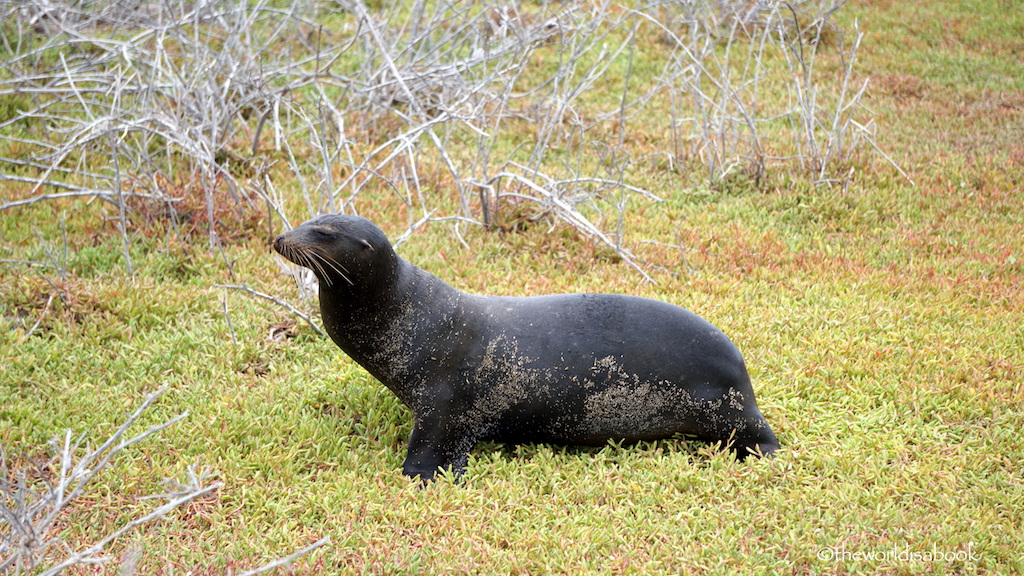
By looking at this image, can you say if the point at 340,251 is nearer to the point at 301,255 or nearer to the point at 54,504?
the point at 301,255

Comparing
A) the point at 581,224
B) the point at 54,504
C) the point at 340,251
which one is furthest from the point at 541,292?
the point at 54,504

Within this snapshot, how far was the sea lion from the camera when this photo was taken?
3.42 metres

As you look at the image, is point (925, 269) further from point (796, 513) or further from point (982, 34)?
point (982, 34)

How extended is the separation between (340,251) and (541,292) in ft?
6.69

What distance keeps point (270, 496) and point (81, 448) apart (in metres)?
0.91

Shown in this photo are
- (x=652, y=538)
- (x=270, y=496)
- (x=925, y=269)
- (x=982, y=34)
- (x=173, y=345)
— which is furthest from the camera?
(x=982, y=34)

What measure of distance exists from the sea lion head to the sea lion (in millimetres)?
58

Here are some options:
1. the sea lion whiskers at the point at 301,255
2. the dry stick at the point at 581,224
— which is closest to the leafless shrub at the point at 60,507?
the sea lion whiskers at the point at 301,255

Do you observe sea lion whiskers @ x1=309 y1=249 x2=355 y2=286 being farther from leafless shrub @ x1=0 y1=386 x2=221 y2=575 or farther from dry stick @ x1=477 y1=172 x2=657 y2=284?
dry stick @ x1=477 y1=172 x2=657 y2=284

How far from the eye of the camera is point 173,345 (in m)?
4.40

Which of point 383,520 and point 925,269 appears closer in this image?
point 383,520

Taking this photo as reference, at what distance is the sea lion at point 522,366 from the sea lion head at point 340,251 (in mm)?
58

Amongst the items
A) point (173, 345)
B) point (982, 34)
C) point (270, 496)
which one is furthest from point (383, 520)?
point (982, 34)

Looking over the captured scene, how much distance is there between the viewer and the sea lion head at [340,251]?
317 centimetres
